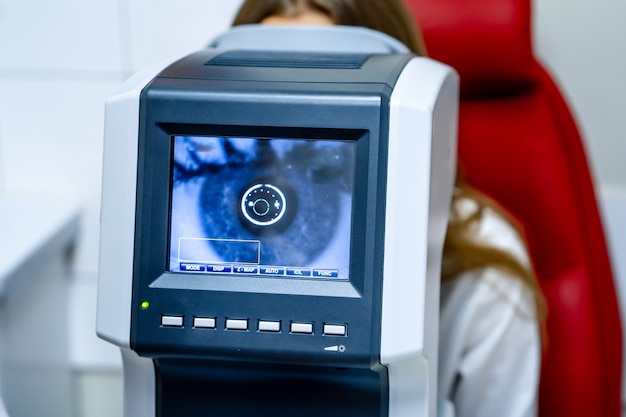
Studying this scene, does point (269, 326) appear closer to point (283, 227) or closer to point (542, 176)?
point (283, 227)

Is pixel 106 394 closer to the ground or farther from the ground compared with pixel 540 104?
closer to the ground

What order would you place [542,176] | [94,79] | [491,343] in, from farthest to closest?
[94,79]
[542,176]
[491,343]

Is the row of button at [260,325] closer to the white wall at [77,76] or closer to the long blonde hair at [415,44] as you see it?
the long blonde hair at [415,44]

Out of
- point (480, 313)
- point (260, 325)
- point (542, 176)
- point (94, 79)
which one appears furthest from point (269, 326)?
point (94, 79)

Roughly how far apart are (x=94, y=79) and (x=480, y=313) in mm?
727

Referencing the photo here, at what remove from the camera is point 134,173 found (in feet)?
1.82

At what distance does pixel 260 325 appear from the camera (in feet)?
1.77

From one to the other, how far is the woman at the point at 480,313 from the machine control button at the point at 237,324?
1.22 feet

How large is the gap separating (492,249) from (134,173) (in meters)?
0.46

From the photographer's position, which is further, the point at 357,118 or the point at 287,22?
the point at 287,22

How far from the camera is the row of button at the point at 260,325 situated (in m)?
0.53

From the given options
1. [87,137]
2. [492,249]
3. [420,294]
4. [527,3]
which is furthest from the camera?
[87,137]

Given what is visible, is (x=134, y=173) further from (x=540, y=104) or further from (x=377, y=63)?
(x=540, y=104)

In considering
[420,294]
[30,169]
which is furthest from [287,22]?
[30,169]
